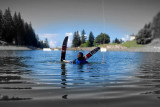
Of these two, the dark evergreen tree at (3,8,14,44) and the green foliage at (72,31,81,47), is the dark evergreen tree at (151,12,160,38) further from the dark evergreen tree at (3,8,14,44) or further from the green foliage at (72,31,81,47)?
the green foliage at (72,31,81,47)

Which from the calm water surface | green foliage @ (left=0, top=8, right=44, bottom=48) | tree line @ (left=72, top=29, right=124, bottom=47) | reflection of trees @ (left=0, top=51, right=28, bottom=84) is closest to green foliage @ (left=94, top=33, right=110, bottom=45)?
tree line @ (left=72, top=29, right=124, bottom=47)

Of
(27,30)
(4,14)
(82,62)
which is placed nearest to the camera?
(82,62)

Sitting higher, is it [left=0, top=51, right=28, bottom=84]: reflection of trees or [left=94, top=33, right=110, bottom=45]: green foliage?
[left=94, top=33, right=110, bottom=45]: green foliage

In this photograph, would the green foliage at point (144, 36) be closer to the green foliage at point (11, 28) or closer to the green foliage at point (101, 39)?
the green foliage at point (101, 39)

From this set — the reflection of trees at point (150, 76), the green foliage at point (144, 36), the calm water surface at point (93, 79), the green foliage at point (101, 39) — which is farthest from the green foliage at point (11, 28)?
the reflection of trees at point (150, 76)

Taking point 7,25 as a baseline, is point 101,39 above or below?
below

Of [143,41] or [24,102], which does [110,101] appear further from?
[143,41]

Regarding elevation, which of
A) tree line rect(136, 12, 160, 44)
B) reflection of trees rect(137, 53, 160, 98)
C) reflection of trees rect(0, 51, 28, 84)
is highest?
tree line rect(136, 12, 160, 44)

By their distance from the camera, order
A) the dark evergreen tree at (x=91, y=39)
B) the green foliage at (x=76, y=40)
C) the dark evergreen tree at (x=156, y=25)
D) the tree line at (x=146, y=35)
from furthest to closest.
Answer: the green foliage at (x=76, y=40)
the dark evergreen tree at (x=91, y=39)
the tree line at (x=146, y=35)
the dark evergreen tree at (x=156, y=25)

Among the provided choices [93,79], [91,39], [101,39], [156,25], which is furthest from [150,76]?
[101,39]

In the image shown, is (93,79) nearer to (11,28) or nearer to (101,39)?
(11,28)

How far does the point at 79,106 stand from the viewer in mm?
4355

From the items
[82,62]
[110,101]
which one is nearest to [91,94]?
[110,101]

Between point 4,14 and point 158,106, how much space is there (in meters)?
110
